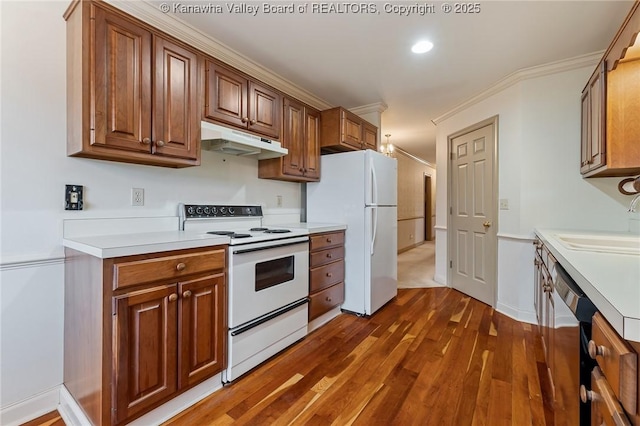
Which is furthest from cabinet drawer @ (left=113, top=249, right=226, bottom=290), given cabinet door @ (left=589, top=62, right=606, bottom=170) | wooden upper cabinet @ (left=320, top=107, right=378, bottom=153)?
cabinet door @ (left=589, top=62, right=606, bottom=170)

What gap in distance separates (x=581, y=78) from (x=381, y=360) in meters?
2.98

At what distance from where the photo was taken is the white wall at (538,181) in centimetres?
253

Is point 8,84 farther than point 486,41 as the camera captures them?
No

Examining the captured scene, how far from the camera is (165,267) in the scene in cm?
145

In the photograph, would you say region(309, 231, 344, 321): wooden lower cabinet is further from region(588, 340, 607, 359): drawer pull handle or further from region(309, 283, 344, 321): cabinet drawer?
region(588, 340, 607, 359): drawer pull handle

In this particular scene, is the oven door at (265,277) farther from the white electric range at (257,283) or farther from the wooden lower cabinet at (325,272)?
the wooden lower cabinet at (325,272)

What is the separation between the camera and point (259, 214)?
2.70 meters

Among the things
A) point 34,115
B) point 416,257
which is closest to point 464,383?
point 34,115

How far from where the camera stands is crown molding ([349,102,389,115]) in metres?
3.61

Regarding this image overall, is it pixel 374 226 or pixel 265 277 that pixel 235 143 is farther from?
pixel 374 226

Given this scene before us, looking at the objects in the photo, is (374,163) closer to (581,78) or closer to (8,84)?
(581,78)

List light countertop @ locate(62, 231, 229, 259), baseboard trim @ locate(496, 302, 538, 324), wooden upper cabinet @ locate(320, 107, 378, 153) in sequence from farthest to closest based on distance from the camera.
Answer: wooden upper cabinet @ locate(320, 107, 378, 153) → baseboard trim @ locate(496, 302, 538, 324) → light countertop @ locate(62, 231, 229, 259)

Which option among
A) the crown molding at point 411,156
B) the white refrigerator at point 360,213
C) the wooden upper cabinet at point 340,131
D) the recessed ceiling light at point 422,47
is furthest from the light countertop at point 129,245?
the crown molding at point 411,156

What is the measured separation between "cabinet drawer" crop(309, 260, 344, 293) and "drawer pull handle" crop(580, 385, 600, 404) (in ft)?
6.02
